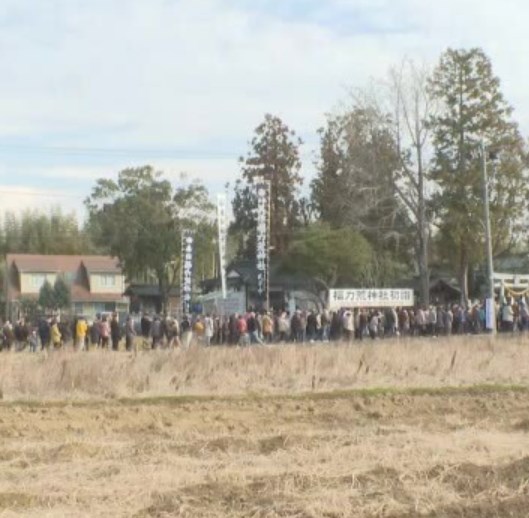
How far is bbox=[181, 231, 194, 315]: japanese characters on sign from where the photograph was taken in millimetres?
42875

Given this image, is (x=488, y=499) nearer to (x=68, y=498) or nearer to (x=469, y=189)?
(x=68, y=498)

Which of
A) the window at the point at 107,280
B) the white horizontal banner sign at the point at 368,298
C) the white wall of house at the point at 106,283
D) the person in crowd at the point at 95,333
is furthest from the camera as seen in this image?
the window at the point at 107,280

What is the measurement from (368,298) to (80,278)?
5169cm

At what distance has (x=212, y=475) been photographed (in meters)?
9.49

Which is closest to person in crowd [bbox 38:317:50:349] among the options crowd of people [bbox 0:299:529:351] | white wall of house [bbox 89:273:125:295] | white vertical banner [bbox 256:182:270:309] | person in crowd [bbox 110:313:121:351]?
crowd of people [bbox 0:299:529:351]

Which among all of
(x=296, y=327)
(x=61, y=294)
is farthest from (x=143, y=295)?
(x=296, y=327)

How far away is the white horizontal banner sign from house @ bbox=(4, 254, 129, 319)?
46842mm

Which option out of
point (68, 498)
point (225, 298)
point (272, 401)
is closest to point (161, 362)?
point (272, 401)

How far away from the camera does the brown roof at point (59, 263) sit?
89375 mm

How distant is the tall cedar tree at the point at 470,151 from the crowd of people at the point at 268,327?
527 inches

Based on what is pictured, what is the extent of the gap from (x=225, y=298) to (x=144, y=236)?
25.0 meters

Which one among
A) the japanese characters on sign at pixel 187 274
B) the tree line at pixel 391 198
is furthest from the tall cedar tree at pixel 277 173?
the japanese characters on sign at pixel 187 274

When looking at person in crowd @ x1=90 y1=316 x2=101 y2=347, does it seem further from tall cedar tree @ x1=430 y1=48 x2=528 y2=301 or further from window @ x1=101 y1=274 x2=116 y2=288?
window @ x1=101 y1=274 x2=116 y2=288

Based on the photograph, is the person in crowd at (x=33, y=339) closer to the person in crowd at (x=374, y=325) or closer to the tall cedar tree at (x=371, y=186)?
the person in crowd at (x=374, y=325)
